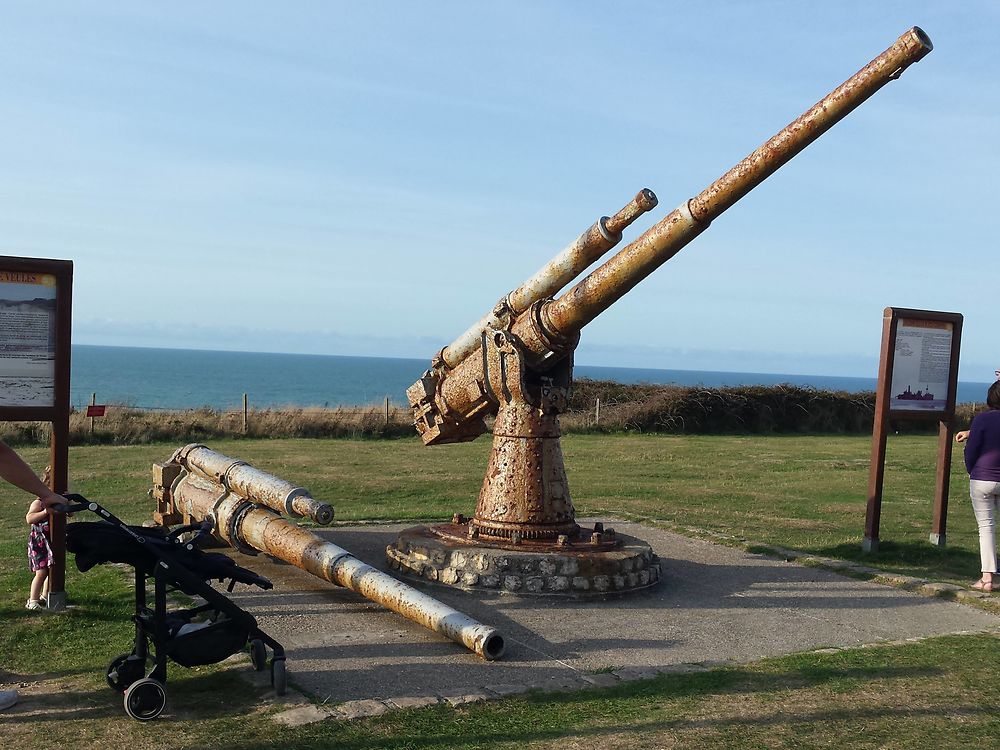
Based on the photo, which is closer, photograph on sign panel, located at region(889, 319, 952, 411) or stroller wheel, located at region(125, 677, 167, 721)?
stroller wheel, located at region(125, 677, 167, 721)

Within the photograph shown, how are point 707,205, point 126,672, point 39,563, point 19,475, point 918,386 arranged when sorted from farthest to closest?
point 918,386 < point 707,205 < point 39,563 < point 126,672 < point 19,475

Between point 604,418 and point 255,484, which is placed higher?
point 255,484

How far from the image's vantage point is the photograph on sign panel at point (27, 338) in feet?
24.0

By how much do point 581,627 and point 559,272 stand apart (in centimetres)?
300

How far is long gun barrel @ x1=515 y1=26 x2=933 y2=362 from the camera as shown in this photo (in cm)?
678

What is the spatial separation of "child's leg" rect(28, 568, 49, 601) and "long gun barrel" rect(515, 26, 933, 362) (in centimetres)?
413

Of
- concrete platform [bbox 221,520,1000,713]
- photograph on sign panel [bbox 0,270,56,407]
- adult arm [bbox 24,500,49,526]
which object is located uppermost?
photograph on sign panel [bbox 0,270,56,407]

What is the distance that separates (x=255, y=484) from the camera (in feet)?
29.6

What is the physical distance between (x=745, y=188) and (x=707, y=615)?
323 cm

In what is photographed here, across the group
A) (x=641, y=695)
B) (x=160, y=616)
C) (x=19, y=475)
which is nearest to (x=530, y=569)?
(x=641, y=695)

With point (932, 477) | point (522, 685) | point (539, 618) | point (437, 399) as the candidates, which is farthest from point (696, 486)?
point (522, 685)

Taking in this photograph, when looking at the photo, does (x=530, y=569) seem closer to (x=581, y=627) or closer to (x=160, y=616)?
(x=581, y=627)

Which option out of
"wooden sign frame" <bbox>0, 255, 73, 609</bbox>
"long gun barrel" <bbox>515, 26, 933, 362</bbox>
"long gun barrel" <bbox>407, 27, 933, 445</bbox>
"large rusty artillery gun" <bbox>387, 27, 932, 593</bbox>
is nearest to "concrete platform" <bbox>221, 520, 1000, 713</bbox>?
"large rusty artillery gun" <bbox>387, 27, 932, 593</bbox>

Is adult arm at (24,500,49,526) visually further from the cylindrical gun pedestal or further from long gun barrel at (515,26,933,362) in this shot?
long gun barrel at (515,26,933,362)
